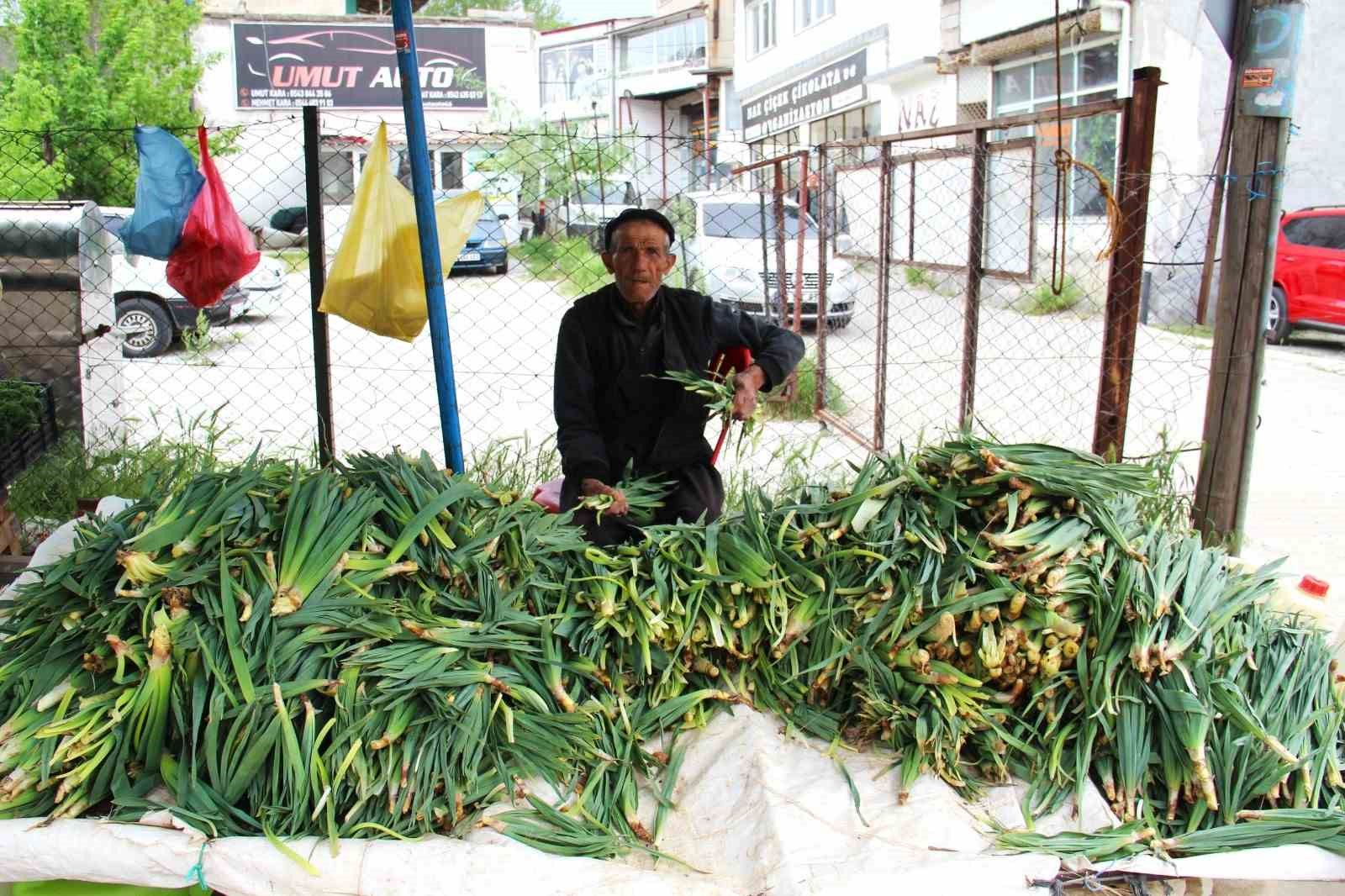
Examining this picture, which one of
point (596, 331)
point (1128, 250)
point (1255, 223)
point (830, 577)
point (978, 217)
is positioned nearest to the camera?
point (830, 577)

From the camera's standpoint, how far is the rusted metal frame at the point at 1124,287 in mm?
3979

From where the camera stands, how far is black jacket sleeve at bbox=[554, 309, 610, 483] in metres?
3.18

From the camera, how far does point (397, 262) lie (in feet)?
11.3

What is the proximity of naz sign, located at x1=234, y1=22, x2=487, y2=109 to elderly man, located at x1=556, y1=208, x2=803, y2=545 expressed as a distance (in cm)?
2620

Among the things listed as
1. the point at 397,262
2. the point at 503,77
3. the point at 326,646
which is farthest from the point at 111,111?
the point at 503,77

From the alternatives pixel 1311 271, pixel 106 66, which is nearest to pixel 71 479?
pixel 106 66

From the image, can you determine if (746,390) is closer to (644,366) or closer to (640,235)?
(644,366)

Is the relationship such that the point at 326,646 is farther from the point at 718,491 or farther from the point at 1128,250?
the point at 1128,250

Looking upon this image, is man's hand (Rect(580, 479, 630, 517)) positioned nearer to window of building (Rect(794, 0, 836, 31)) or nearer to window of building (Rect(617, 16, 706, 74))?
window of building (Rect(794, 0, 836, 31))

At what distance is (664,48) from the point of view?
3616cm

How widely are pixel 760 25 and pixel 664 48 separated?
1043 cm

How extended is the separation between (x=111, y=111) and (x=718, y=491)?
10331mm

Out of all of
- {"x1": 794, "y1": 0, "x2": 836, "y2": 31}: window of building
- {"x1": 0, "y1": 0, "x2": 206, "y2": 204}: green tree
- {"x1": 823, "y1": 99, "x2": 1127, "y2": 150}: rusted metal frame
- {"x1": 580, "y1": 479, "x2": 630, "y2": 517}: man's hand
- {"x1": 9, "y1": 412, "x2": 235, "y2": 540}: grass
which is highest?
A: {"x1": 794, "y1": 0, "x2": 836, "y2": 31}: window of building

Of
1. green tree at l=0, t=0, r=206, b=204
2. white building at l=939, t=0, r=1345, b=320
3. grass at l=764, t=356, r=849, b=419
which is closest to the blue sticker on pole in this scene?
grass at l=764, t=356, r=849, b=419
